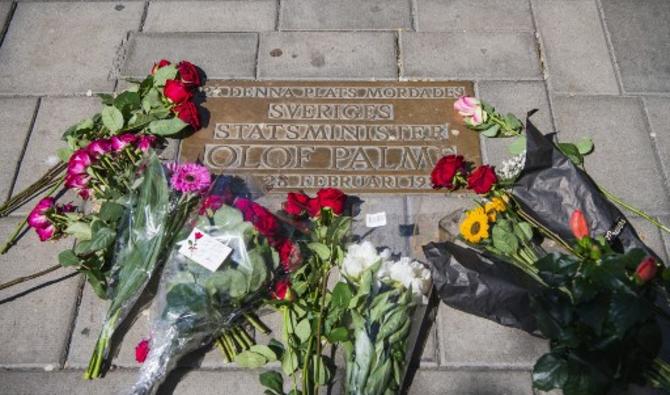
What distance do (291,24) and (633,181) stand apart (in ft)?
6.25

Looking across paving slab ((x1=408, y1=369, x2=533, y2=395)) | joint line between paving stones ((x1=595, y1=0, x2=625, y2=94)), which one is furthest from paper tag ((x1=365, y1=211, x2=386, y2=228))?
joint line between paving stones ((x1=595, y1=0, x2=625, y2=94))

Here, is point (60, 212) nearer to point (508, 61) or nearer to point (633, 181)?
point (508, 61)

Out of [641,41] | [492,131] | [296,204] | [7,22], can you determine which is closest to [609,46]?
[641,41]

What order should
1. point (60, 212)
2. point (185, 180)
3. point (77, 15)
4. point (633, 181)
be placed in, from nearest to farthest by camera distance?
1. point (185, 180)
2. point (60, 212)
3. point (633, 181)
4. point (77, 15)

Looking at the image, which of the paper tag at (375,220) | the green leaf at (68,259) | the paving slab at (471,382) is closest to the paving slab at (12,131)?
the green leaf at (68,259)

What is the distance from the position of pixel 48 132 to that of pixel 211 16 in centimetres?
109

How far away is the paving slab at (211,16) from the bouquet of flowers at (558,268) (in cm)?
127

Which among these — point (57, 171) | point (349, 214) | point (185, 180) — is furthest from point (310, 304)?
point (57, 171)

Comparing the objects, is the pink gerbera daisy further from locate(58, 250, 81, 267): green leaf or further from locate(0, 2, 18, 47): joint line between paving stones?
locate(0, 2, 18, 47): joint line between paving stones

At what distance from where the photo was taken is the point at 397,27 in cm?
370

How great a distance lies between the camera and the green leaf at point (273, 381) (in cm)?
244

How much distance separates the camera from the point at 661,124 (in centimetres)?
330

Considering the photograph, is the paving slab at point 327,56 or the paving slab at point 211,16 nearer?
the paving slab at point 327,56

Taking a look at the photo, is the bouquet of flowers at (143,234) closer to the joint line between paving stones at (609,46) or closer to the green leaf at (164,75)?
the green leaf at (164,75)
